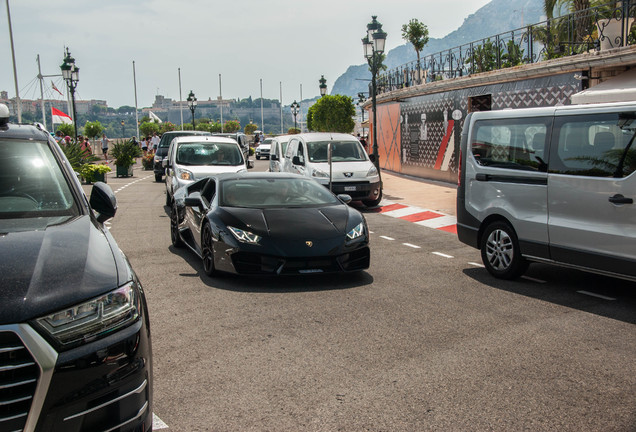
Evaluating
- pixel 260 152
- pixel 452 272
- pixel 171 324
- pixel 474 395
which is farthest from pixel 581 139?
pixel 260 152

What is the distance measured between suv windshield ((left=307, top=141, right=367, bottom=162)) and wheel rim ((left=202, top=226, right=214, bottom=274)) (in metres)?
9.53

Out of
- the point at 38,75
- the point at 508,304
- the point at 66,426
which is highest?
the point at 38,75

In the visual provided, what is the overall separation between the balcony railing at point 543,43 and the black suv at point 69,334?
46.5 ft

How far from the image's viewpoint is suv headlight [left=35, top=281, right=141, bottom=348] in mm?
2723

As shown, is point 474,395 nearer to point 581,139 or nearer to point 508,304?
point 508,304

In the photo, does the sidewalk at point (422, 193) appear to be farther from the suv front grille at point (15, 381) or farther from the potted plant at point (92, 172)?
the suv front grille at point (15, 381)

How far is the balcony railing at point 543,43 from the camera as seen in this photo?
14688 millimetres

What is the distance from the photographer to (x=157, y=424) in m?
3.71

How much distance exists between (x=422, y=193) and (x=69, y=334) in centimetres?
1708

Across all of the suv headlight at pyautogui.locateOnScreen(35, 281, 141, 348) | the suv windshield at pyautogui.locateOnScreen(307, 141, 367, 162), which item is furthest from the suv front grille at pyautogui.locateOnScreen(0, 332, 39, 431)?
Answer: the suv windshield at pyautogui.locateOnScreen(307, 141, 367, 162)

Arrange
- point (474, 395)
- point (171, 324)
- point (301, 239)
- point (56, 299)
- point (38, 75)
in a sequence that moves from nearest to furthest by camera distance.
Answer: point (56, 299)
point (474, 395)
point (171, 324)
point (301, 239)
point (38, 75)

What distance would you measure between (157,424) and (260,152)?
47835 millimetres

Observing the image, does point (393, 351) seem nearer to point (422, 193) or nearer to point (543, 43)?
point (422, 193)

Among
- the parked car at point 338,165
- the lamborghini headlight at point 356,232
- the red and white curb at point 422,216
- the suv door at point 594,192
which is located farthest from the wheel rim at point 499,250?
the parked car at point 338,165
